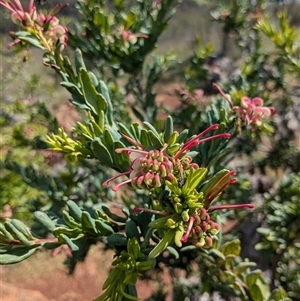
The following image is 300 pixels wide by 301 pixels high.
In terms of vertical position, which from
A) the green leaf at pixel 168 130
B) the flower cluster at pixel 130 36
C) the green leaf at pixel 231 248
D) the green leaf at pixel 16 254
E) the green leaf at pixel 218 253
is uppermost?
the flower cluster at pixel 130 36

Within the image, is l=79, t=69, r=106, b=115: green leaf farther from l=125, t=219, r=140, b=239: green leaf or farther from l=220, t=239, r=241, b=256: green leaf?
l=220, t=239, r=241, b=256: green leaf

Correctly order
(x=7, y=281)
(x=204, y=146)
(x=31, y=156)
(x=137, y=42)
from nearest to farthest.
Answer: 1. (x=204, y=146)
2. (x=137, y=42)
3. (x=7, y=281)
4. (x=31, y=156)

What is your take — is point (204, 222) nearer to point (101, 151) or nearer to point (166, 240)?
point (166, 240)

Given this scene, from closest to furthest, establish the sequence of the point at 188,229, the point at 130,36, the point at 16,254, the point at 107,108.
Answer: the point at 188,229 < the point at 16,254 < the point at 107,108 < the point at 130,36

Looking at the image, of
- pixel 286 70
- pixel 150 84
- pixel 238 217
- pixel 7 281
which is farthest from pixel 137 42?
pixel 7 281

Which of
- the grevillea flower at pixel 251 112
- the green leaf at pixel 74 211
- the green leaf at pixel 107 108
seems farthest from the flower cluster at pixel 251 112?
the green leaf at pixel 74 211

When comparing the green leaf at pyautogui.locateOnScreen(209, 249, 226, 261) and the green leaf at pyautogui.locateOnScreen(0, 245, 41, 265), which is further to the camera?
the green leaf at pyautogui.locateOnScreen(209, 249, 226, 261)

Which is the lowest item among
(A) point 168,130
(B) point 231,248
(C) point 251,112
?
(B) point 231,248

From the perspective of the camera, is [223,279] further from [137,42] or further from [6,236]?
[137,42]

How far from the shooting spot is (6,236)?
59cm

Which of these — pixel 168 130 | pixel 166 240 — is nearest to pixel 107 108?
pixel 168 130

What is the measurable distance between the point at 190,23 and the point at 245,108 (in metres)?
7.81

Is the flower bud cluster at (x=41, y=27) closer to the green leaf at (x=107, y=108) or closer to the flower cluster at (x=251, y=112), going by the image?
the green leaf at (x=107, y=108)

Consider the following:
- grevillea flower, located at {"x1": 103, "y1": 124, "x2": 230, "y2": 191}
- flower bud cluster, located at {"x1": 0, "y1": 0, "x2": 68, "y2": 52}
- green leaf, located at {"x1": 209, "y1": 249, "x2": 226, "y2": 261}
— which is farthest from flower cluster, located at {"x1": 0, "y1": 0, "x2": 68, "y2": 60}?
green leaf, located at {"x1": 209, "y1": 249, "x2": 226, "y2": 261}
